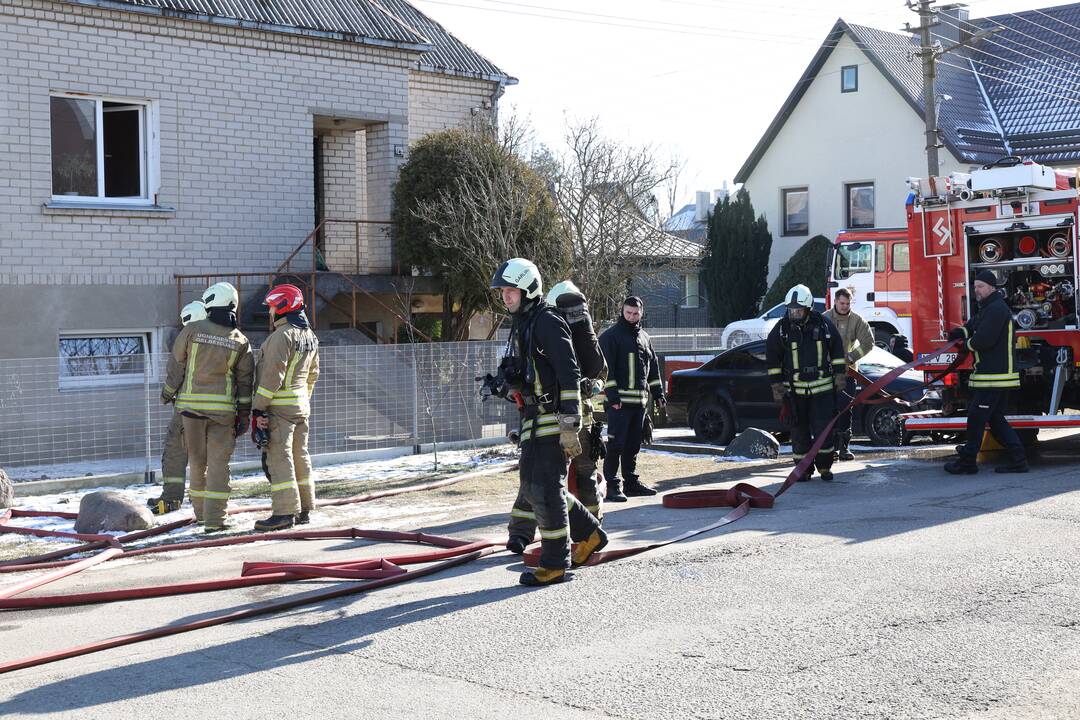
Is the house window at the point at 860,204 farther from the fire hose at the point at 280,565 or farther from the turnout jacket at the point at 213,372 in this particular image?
the turnout jacket at the point at 213,372

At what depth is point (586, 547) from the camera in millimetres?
7570

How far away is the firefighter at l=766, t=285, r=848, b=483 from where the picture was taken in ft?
36.8

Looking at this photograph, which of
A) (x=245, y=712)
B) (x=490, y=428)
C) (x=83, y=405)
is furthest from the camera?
(x=490, y=428)

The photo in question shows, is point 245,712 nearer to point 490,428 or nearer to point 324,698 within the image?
point 324,698

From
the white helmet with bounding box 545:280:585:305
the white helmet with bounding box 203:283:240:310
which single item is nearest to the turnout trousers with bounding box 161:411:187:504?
the white helmet with bounding box 203:283:240:310

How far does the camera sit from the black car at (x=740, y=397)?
14.2 m

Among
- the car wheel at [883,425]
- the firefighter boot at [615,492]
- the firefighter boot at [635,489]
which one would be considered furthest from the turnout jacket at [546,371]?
the car wheel at [883,425]

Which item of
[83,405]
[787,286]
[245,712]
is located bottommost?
[245,712]

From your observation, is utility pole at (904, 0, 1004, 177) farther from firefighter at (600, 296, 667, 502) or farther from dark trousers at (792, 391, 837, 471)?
firefighter at (600, 296, 667, 502)

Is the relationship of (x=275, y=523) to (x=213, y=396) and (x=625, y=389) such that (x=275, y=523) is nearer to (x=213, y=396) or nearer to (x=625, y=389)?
(x=213, y=396)

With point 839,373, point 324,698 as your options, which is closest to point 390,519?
A: point 839,373

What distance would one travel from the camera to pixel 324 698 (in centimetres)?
508

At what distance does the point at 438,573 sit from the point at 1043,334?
756 cm

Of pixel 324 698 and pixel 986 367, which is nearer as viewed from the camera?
pixel 324 698
